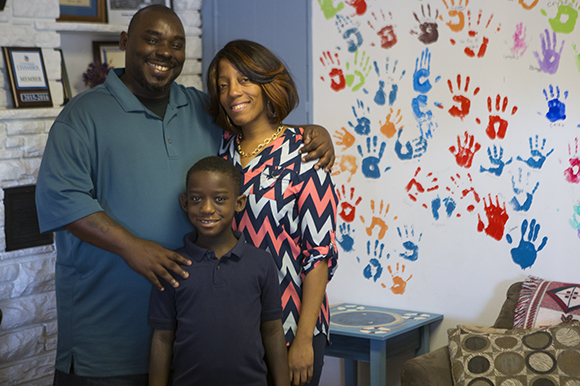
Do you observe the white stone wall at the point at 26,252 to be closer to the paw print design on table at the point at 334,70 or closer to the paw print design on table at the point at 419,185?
the paw print design on table at the point at 334,70

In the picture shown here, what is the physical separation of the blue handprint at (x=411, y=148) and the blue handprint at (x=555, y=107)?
52 centimetres

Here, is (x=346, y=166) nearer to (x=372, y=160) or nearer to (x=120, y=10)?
(x=372, y=160)

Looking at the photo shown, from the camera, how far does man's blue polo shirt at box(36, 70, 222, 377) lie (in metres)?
1.47

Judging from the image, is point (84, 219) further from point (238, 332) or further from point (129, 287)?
point (238, 332)

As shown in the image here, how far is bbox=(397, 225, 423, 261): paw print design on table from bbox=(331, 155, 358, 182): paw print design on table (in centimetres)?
35

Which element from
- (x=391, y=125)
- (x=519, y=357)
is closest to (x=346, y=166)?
(x=391, y=125)

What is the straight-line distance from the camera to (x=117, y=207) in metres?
1.49

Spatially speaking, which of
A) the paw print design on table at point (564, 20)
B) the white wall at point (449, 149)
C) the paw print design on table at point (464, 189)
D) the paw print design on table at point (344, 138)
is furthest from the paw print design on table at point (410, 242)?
the paw print design on table at point (564, 20)

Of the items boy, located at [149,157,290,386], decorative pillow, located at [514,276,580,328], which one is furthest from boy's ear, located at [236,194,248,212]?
decorative pillow, located at [514,276,580,328]

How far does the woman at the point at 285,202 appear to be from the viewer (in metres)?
1.54

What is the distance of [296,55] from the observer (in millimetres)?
2922

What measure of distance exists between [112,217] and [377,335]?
1254 millimetres

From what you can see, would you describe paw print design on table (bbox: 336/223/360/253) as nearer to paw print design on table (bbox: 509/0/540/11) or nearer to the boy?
paw print design on table (bbox: 509/0/540/11)

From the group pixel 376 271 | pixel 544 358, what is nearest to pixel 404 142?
pixel 376 271
